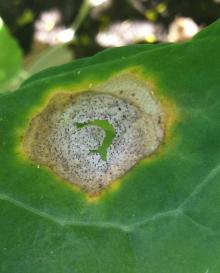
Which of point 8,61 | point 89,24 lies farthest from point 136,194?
point 89,24

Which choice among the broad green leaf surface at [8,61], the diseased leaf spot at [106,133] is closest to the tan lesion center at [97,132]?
the diseased leaf spot at [106,133]

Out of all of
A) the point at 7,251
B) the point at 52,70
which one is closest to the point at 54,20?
the point at 52,70

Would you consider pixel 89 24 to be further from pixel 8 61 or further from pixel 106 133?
pixel 106 133

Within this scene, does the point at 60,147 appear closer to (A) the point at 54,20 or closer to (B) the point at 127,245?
(B) the point at 127,245

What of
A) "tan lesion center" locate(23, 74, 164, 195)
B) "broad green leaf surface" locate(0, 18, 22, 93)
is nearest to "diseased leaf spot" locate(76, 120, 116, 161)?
"tan lesion center" locate(23, 74, 164, 195)

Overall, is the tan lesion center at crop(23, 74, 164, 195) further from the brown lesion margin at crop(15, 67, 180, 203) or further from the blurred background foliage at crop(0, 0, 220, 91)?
the blurred background foliage at crop(0, 0, 220, 91)
